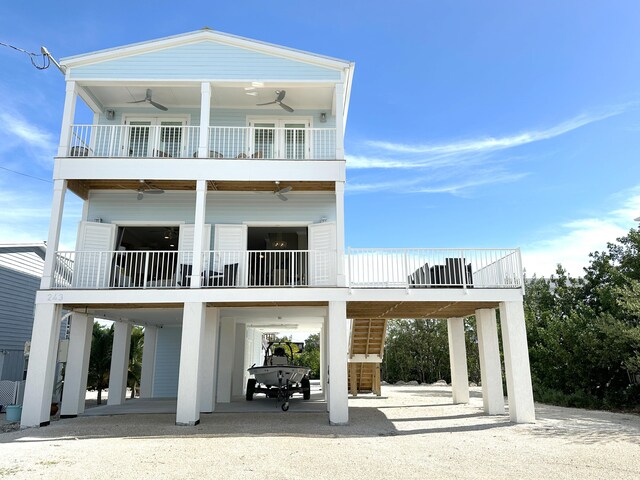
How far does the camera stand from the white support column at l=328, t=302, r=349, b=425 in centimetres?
1045

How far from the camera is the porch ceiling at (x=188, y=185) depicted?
40.8 ft

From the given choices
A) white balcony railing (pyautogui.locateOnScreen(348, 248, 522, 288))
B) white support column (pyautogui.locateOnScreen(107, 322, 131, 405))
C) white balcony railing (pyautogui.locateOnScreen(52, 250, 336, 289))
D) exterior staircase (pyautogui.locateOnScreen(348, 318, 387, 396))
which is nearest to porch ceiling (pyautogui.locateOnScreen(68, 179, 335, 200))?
white balcony railing (pyautogui.locateOnScreen(52, 250, 336, 289))

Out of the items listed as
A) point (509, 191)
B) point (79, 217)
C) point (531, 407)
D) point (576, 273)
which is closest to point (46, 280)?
point (79, 217)

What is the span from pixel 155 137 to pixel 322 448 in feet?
33.0

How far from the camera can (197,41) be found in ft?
41.7

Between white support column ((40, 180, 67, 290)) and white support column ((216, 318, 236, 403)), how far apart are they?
5696 millimetres

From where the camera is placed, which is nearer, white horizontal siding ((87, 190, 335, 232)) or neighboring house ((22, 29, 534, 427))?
neighboring house ((22, 29, 534, 427))

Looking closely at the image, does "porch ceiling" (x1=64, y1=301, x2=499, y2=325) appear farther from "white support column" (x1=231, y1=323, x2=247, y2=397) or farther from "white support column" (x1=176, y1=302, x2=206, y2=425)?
"white support column" (x1=231, y1=323, x2=247, y2=397)

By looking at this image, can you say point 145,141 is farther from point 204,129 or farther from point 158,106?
point 204,129

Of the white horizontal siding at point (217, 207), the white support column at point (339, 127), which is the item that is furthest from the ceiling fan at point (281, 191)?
the white support column at point (339, 127)

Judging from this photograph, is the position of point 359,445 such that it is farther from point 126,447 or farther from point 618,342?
point 618,342

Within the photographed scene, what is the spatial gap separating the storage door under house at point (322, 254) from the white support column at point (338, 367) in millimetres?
1196

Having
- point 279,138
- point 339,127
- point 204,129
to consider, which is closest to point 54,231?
point 204,129

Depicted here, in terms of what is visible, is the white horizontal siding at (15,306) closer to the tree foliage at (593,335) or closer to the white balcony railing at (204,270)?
the white balcony railing at (204,270)
